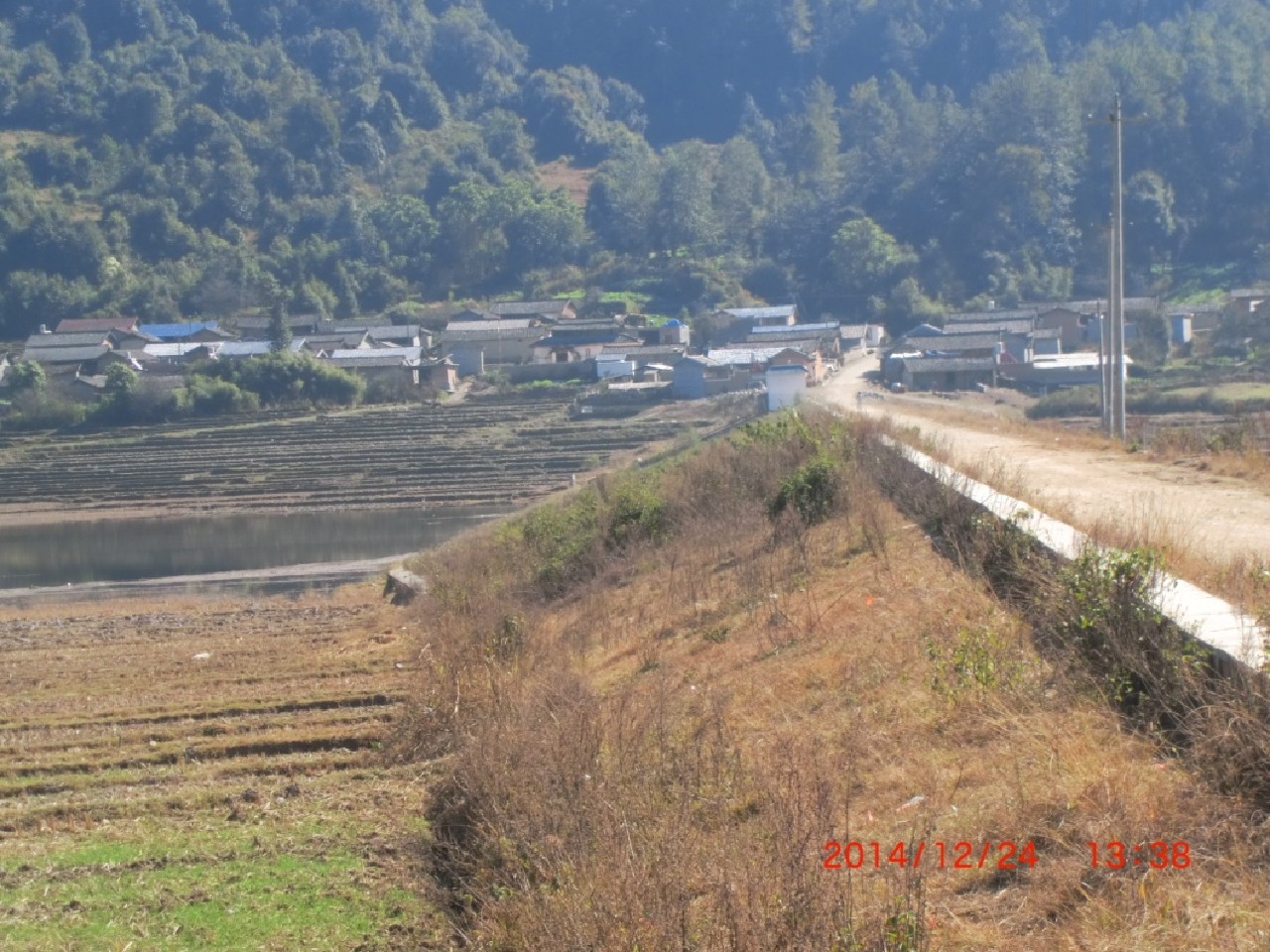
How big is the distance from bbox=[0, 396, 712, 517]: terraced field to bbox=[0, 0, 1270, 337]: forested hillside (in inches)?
777

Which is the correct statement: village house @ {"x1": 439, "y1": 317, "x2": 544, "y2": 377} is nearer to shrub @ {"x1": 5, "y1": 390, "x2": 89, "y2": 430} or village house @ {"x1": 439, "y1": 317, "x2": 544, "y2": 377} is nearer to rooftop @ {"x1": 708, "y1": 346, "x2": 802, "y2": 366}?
rooftop @ {"x1": 708, "y1": 346, "x2": 802, "y2": 366}

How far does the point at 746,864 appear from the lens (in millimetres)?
3629

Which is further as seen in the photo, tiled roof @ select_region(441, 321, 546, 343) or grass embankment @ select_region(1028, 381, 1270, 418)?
tiled roof @ select_region(441, 321, 546, 343)

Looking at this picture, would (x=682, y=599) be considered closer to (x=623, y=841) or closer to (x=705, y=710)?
(x=705, y=710)

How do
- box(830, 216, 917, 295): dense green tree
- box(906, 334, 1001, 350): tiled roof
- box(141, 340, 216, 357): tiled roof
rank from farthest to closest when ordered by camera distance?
box(830, 216, 917, 295): dense green tree
box(141, 340, 216, 357): tiled roof
box(906, 334, 1001, 350): tiled roof

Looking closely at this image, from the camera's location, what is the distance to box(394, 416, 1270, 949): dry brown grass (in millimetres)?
3414

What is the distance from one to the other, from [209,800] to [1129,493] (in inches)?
242

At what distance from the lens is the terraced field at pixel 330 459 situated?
32000mm

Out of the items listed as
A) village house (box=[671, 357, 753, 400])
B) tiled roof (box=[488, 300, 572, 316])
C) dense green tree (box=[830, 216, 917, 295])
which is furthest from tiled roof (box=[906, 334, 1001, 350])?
tiled roof (box=[488, 300, 572, 316])

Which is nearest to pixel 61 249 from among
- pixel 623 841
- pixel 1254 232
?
pixel 1254 232

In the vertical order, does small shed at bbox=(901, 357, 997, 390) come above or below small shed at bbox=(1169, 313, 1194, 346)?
→ below

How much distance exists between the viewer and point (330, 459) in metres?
35.1

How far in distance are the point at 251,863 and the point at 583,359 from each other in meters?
38.7

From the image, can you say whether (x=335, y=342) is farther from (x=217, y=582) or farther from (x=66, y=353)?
(x=217, y=582)
